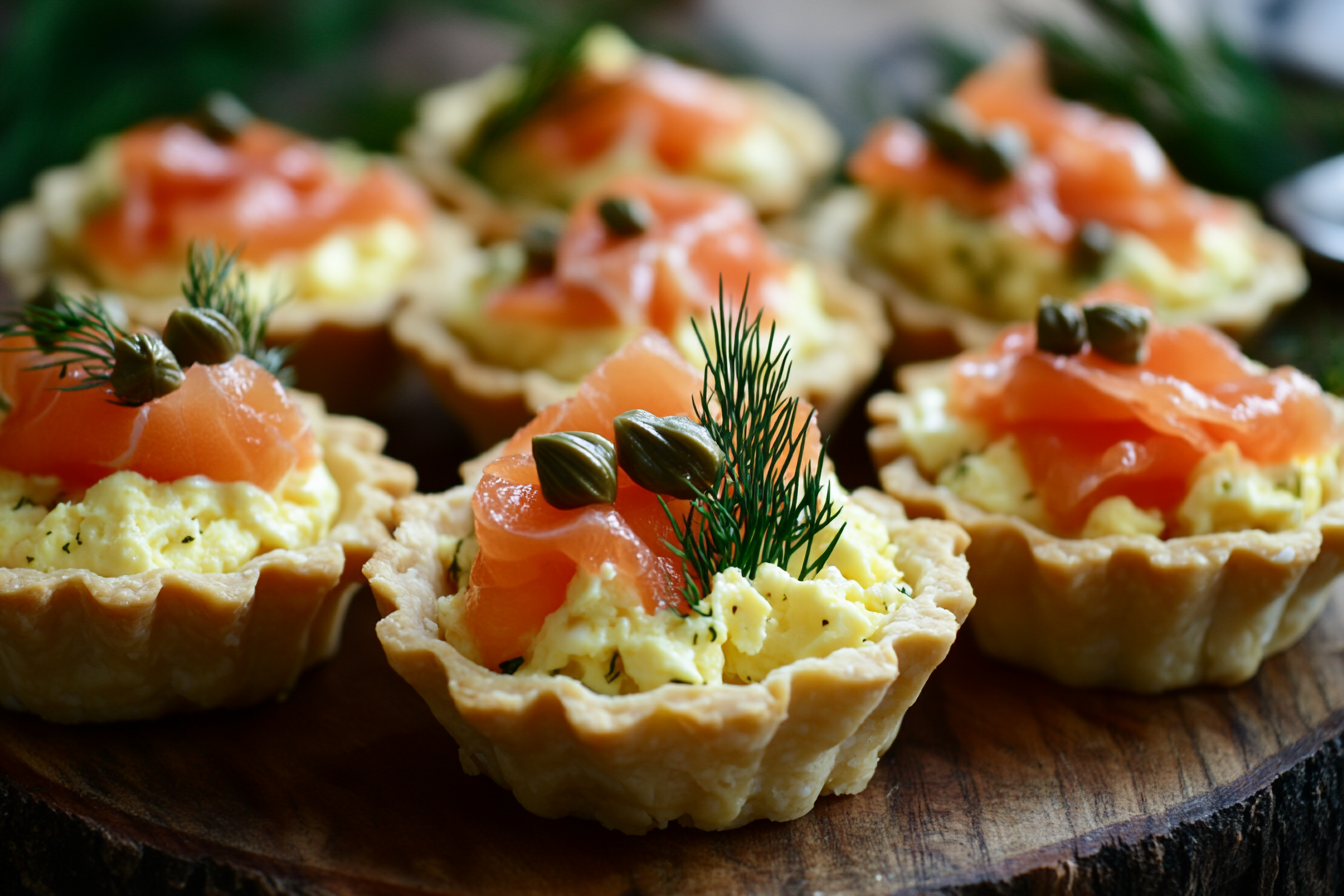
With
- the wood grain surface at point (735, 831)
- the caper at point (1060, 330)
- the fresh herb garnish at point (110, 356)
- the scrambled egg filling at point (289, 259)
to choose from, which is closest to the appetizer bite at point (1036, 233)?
the caper at point (1060, 330)

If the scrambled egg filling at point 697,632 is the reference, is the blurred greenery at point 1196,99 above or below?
above

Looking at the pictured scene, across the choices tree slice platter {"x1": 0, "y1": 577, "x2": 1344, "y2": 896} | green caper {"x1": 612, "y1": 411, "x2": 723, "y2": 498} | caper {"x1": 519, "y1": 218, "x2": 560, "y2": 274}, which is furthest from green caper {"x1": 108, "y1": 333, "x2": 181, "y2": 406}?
caper {"x1": 519, "y1": 218, "x2": 560, "y2": 274}

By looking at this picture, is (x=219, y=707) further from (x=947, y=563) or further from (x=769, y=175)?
(x=769, y=175)

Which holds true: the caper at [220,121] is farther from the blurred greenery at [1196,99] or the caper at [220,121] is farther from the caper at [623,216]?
the blurred greenery at [1196,99]

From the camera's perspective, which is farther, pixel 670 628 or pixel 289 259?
pixel 289 259

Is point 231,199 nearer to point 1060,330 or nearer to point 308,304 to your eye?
point 308,304

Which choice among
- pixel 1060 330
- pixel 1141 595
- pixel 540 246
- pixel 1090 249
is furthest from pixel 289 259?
pixel 1141 595

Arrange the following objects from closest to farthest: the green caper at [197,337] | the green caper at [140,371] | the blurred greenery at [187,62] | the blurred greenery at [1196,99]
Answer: the green caper at [140,371] → the green caper at [197,337] → the blurred greenery at [187,62] → the blurred greenery at [1196,99]
